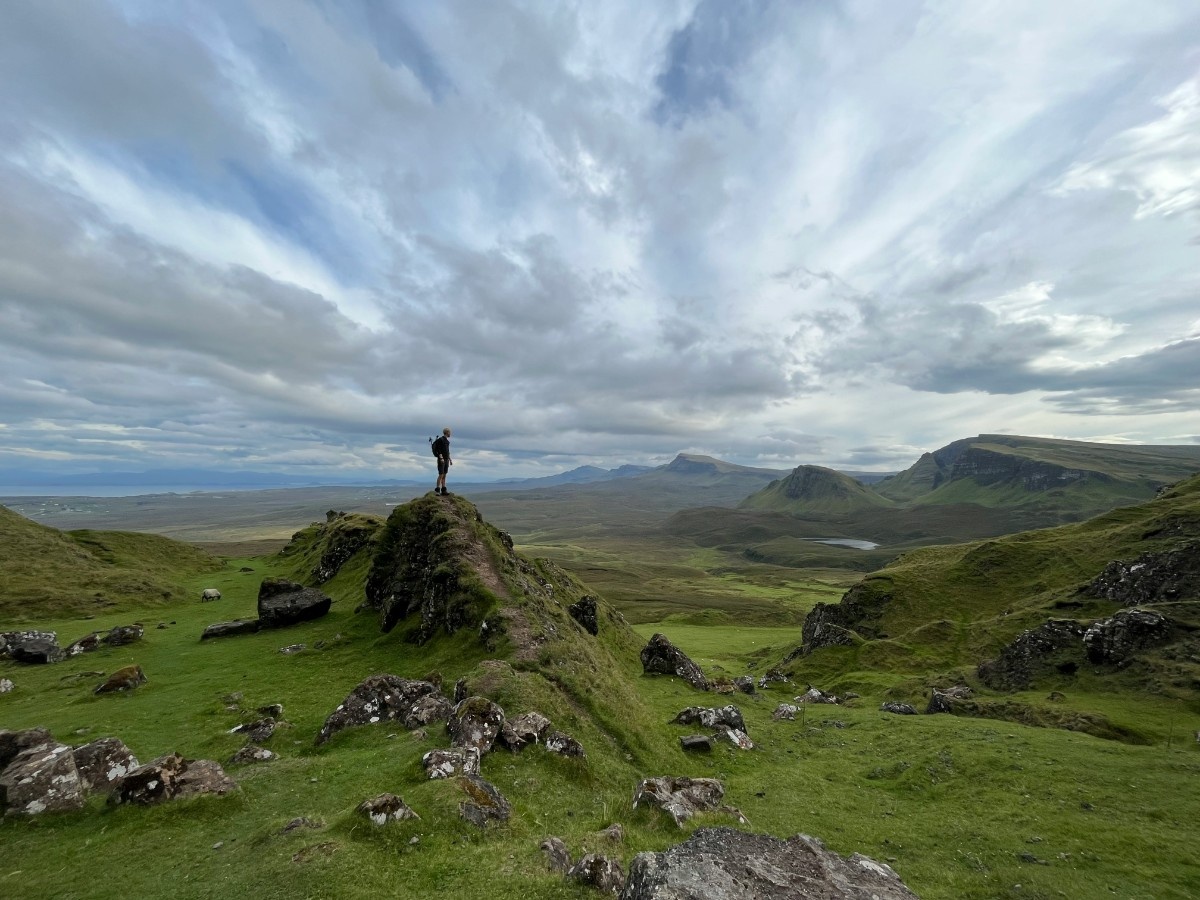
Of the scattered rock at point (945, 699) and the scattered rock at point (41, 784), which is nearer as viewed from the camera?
the scattered rock at point (41, 784)

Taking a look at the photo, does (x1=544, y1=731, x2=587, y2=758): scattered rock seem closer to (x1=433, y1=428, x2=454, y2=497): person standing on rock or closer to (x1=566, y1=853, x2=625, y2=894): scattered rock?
(x1=566, y1=853, x2=625, y2=894): scattered rock

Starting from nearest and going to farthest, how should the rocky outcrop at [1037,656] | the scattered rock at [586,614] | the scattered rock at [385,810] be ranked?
the scattered rock at [385,810]
the rocky outcrop at [1037,656]
the scattered rock at [586,614]

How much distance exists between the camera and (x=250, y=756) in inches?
929

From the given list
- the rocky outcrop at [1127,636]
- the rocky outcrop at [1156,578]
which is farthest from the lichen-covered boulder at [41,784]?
the rocky outcrop at [1156,578]

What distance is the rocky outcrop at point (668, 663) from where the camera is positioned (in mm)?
49369

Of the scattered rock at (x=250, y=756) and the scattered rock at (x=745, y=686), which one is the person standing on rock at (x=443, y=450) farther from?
the scattered rock at (x=745, y=686)

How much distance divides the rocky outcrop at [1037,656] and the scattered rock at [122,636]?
263 ft

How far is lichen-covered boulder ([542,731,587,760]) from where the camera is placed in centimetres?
2427

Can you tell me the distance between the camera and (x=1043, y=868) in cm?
1816

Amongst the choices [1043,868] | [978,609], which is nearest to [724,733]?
[1043,868]

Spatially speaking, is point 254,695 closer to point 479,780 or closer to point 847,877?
point 479,780

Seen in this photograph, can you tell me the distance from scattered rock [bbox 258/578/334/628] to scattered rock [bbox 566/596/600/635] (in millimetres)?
25410

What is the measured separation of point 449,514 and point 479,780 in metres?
33.8

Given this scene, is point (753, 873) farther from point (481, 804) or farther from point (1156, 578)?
point (1156, 578)
